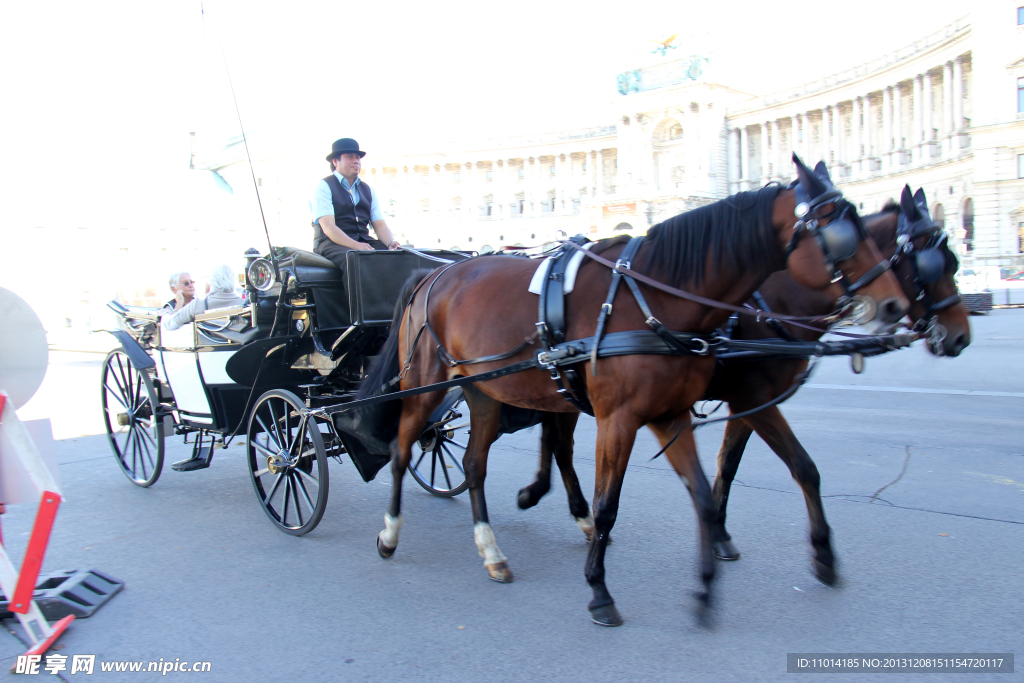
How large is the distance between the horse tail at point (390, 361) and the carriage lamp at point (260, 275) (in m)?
1.17

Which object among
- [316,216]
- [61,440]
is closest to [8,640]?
[316,216]

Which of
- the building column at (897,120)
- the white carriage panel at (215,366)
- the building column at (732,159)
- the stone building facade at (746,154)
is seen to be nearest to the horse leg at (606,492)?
the white carriage panel at (215,366)

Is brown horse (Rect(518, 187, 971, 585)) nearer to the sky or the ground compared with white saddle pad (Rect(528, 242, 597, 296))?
nearer to the ground

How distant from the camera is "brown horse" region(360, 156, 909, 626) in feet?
9.25

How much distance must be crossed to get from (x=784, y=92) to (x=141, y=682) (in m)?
65.0

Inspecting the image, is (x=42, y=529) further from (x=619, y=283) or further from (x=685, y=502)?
(x=685, y=502)

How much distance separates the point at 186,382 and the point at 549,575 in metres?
3.47

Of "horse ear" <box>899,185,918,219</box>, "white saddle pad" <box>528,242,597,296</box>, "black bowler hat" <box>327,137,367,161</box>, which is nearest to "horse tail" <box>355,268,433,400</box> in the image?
"white saddle pad" <box>528,242,597,296</box>

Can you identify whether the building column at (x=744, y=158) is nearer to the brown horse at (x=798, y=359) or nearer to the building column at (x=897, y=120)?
the building column at (x=897, y=120)

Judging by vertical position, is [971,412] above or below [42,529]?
below

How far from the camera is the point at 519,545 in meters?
4.32

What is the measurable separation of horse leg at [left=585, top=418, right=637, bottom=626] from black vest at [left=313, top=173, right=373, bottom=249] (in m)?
2.96

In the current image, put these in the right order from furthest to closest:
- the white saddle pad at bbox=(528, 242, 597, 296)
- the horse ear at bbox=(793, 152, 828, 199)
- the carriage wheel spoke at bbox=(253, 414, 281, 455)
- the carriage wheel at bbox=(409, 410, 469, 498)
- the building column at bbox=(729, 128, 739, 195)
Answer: the building column at bbox=(729, 128, 739, 195)
the carriage wheel at bbox=(409, 410, 469, 498)
the carriage wheel spoke at bbox=(253, 414, 281, 455)
the white saddle pad at bbox=(528, 242, 597, 296)
the horse ear at bbox=(793, 152, 828, 199)

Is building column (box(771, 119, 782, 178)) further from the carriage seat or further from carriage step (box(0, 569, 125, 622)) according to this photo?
carriage step (box(0, 569, 125, 622))
